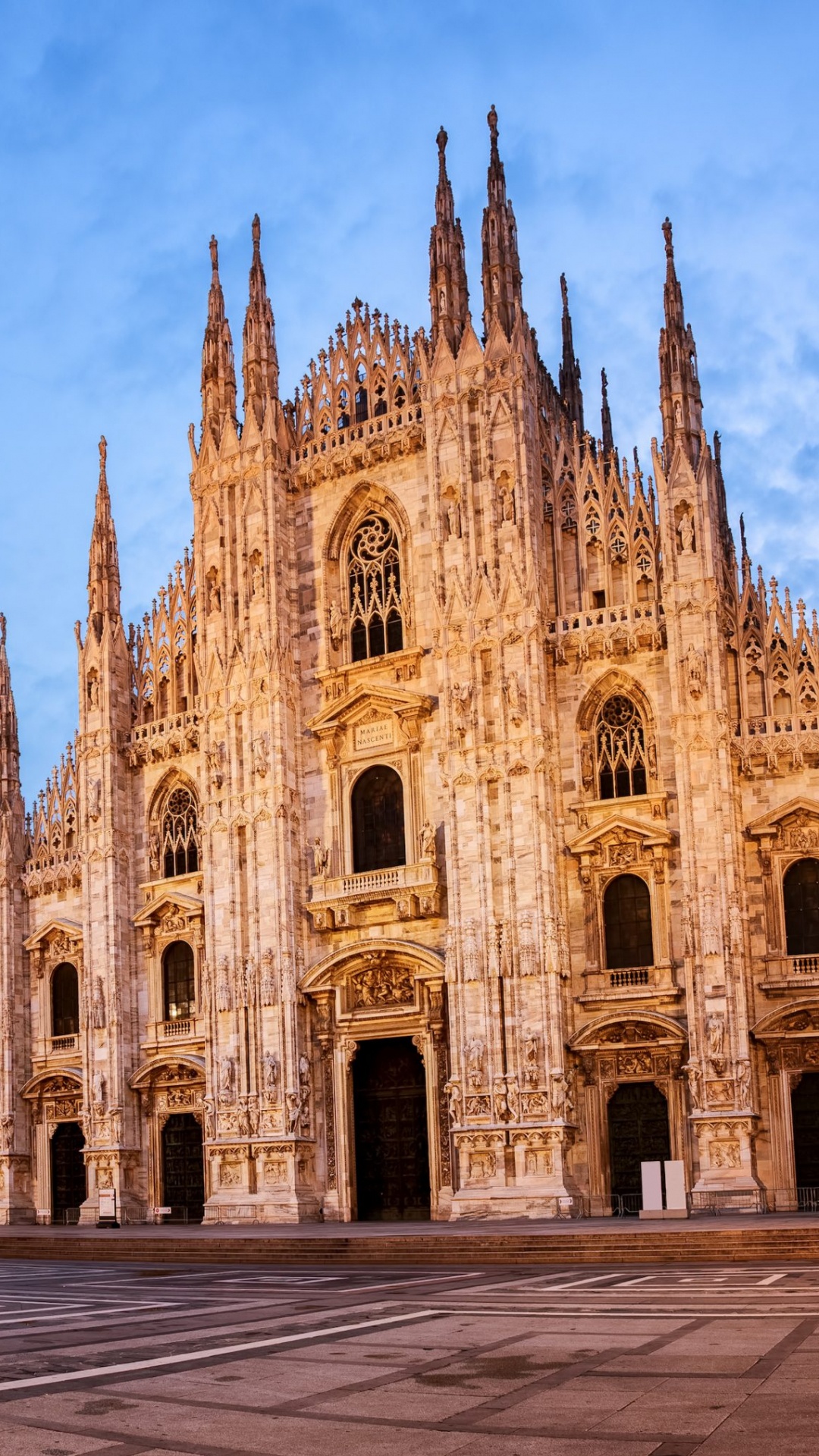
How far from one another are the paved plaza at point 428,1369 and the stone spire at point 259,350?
24.4 metres

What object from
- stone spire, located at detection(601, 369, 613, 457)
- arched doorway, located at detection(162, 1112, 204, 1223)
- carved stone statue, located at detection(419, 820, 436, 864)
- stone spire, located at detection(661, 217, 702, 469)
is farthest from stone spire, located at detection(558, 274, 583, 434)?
arched doorway, located at detection(162, 1112, 204, 1223)

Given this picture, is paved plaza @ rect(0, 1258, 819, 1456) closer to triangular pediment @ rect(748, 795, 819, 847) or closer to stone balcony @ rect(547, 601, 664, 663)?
triangular pediment @ rect(748, 795, 819, 847)

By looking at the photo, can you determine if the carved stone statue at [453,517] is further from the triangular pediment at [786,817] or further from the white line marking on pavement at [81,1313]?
the white line marking on pavement at [81,1313]

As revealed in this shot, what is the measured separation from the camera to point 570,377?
4612 centimetres

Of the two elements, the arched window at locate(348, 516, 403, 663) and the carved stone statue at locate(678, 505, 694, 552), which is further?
the arched window at locate(348, 516, 403, 663)

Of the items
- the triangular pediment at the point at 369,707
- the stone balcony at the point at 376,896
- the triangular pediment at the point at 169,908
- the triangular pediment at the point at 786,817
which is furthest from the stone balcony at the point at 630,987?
the triangular pediment at the point at 169,908

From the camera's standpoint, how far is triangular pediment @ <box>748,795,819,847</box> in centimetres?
3109

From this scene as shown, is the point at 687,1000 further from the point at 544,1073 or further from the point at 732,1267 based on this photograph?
the point at 732,1267

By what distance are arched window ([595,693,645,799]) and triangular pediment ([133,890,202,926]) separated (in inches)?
431

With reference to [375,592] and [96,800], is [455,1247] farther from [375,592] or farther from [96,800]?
[96,800]

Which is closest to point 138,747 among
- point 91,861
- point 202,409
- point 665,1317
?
point 91,861

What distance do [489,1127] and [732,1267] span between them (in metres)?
11.1

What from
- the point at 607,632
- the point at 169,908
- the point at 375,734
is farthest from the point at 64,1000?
the point at 607,632

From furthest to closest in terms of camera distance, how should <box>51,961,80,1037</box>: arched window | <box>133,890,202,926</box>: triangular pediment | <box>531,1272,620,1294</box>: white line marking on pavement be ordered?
<box>51,961,80,1037</box>: arched window → <box>133,890,202,926</box>: triangular pediment → <box>531,1272,620,1294</box>: white line marking on pavement
